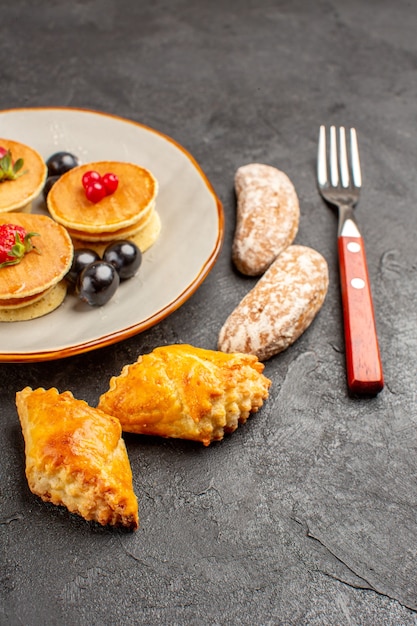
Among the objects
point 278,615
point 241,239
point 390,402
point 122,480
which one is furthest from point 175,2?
point 278,615

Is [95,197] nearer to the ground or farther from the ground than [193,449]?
farther from the ground

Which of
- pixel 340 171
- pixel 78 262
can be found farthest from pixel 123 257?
pixel 340 171

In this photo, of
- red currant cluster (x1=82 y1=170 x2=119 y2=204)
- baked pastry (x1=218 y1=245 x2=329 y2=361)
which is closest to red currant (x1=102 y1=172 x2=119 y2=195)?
red currant cluster (x1=82 y1=170 x2=119 y2=204)

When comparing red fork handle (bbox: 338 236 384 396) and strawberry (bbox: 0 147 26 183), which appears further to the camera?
strawberry (bbox: 0 147 26 183)

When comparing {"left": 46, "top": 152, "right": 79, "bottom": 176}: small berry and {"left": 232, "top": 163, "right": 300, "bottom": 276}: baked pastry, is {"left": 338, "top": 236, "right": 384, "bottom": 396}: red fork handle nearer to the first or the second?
{"left": 232, "top": 163, "right": 300, "bottom": 276}: baked pastry

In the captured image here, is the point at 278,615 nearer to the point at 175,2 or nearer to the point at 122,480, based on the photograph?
the point at 122,480

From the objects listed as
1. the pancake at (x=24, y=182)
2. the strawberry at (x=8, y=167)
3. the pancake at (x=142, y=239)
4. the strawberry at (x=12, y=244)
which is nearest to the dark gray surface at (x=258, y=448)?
the pancake at (x=142, y=239)

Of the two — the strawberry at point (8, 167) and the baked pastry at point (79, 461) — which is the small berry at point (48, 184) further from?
the baked pastry at point (79, 461)
